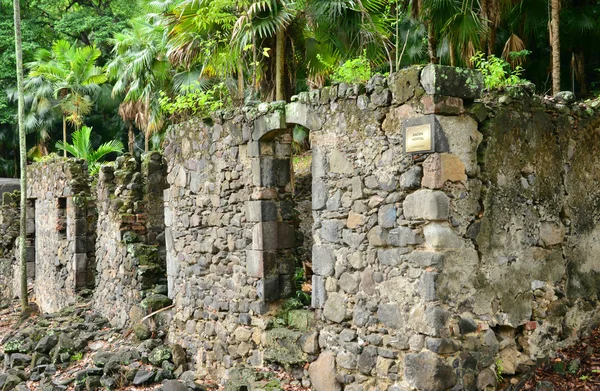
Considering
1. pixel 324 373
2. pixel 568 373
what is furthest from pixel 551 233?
pixel 324 373

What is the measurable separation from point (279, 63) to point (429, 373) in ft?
24.1

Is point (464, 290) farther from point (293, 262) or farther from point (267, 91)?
point (267, 91)

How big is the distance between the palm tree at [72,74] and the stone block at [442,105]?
2091cm

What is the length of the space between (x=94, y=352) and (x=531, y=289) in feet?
21.8

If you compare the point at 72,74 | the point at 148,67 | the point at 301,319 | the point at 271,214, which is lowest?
the point at 301,319

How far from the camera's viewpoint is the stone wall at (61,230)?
13.4 metres

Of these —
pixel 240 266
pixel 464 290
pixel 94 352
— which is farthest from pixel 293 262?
pixel 94 352

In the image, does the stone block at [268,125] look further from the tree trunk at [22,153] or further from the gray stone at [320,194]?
the tree trunk at [22,153]

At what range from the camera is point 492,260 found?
5559 mm

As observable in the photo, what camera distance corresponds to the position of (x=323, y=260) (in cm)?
627

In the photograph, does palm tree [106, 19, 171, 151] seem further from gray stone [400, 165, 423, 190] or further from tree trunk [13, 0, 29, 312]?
gray stone [400, 165, 423, 190]

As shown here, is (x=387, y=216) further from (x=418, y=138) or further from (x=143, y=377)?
(x=143, y=377)

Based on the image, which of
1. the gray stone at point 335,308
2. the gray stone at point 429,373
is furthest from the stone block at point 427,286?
the gray stone at point 335,308

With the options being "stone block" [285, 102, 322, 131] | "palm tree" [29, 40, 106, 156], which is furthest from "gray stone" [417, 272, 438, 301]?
"palm tree" [29, 40, 106, 156]
